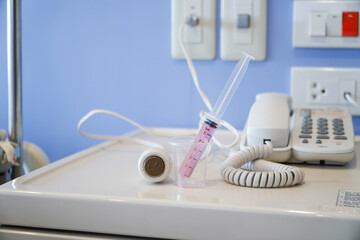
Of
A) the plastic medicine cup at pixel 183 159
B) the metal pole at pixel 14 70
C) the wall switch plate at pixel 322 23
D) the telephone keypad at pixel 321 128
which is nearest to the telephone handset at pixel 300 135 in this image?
the telephone keypad at pixel 321 128

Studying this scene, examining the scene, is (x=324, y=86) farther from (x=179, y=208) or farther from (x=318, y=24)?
(x=179, y=208)

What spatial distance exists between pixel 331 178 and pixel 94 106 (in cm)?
67

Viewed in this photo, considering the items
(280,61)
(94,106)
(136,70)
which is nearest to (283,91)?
(280,61)

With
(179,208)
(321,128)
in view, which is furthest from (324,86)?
(179,208)

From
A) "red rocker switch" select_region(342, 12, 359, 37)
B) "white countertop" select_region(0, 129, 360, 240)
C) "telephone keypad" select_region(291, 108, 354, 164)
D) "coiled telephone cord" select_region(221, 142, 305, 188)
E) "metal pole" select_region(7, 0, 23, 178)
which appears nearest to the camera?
"white countertop" select_region(0, 129, 360, 240)

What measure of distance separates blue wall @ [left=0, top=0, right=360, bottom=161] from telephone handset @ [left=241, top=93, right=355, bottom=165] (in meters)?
0.27

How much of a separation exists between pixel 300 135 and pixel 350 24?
359 mm

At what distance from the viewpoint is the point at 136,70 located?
3.72 ft

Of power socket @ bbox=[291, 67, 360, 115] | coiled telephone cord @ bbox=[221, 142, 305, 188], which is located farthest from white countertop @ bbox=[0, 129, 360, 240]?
power socket @ bbox=[291, 67, 360, 115]

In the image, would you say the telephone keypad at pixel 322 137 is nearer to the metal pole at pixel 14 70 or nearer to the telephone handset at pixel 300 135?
the telephone handset at pixel 300 135

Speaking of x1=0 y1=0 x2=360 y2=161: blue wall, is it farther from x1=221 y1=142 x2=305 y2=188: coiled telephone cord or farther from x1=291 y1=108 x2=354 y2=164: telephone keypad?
x1=221 y1=142 x2=305 y2=188: coiled telephone cord

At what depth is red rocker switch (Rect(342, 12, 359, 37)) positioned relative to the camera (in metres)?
0.98

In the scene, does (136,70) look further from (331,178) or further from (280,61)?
(331,178)

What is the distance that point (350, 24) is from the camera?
0.99 meters
